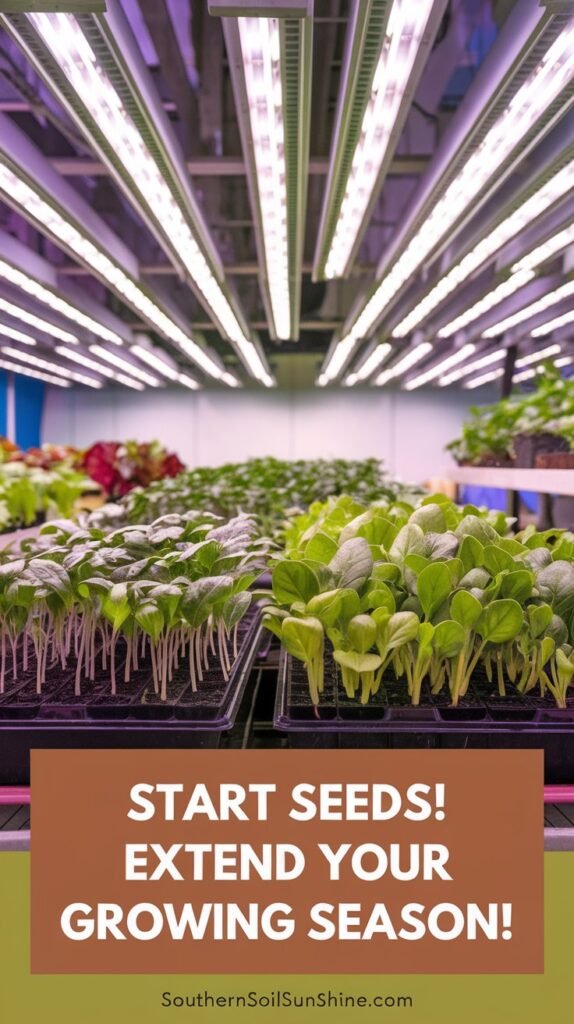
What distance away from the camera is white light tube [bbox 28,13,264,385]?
185cm

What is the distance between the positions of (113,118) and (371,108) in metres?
0.80

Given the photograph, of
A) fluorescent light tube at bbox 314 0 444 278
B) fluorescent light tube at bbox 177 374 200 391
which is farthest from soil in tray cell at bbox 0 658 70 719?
fluorescent light tube at bbox 177 374 200 391

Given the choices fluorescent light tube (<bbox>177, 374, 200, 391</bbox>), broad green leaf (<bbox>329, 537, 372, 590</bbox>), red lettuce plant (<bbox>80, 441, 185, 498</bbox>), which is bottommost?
broad green leaf (<bbox>329, 537, 372, 590</bbox>)

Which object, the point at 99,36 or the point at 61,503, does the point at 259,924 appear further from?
the point at 61,503

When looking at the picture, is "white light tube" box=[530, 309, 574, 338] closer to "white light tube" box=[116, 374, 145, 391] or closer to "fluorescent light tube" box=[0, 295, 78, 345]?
"fluorescent light tube" box=[0, 295, 78, 345]

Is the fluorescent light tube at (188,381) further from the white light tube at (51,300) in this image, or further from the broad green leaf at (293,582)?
the broad green leaf at (293,582)

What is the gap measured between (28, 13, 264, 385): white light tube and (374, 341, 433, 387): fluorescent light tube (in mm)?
4157

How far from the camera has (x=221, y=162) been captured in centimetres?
373

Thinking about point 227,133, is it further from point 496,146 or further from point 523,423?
point 523,423

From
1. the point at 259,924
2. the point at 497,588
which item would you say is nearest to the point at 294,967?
the point at 259,924

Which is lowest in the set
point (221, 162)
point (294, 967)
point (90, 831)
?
point (294, 967)

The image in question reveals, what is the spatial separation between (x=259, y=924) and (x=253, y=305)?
7.06 metres

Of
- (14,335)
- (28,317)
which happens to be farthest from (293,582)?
(14,335)

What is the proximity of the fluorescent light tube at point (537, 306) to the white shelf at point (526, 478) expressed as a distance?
4.17 feet
